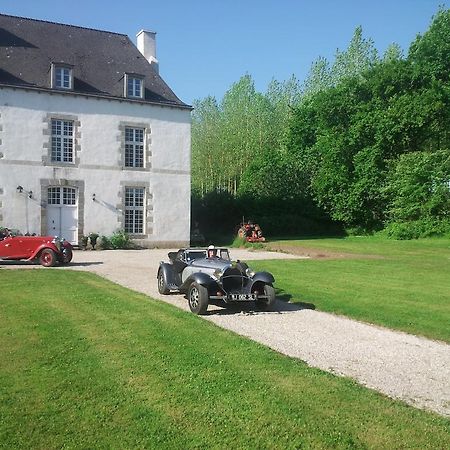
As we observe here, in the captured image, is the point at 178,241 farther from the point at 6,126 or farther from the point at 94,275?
the point at 94,275

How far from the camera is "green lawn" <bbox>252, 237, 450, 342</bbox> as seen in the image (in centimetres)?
907

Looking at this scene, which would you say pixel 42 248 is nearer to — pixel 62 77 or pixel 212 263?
pixel 212 263

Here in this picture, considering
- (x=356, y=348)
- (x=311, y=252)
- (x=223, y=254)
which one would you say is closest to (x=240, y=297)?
(x=223, y=254)

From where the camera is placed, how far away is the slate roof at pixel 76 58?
25.4 m

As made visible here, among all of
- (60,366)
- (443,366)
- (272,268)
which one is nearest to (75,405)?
(60,366)

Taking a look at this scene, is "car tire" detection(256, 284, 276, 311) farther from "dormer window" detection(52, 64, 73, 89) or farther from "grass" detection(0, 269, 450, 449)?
"dormer window" detection(52, 64, 73, 89)

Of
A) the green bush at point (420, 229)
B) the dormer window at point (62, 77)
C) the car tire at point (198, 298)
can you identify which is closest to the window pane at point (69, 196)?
the dormer window at point (62, 77)

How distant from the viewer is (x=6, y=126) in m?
24.6

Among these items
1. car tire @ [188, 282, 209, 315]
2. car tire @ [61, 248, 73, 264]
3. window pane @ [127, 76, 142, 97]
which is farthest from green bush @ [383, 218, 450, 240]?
car tire @ [188, 282, 209, 315]

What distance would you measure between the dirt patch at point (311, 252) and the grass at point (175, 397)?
15.0 metres

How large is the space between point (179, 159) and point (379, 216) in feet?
56.4

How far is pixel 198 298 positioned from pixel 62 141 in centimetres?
1879

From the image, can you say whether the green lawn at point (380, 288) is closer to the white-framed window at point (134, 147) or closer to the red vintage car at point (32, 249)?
the red vintage car at point (32, 249)

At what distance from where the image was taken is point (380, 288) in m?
12.7
